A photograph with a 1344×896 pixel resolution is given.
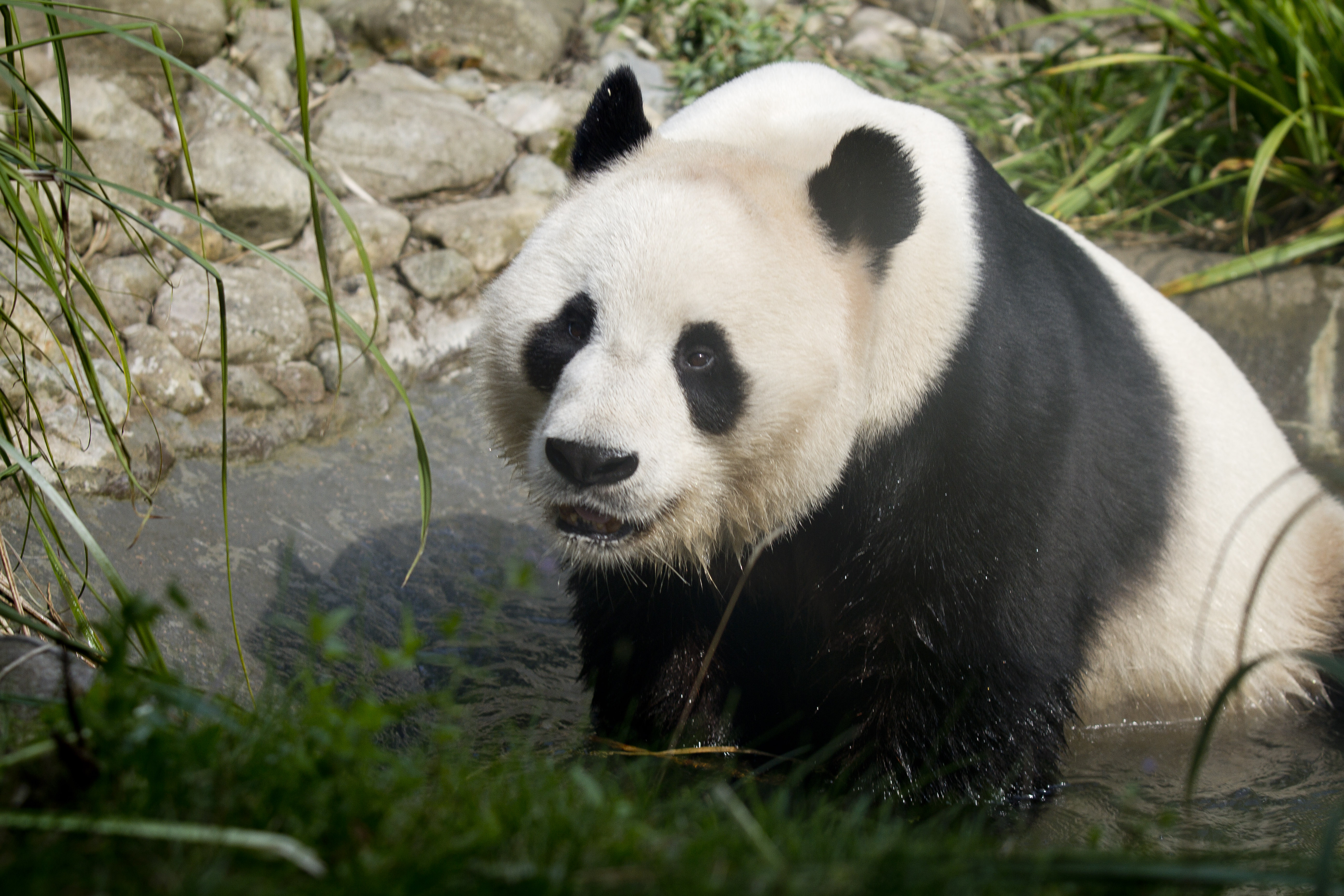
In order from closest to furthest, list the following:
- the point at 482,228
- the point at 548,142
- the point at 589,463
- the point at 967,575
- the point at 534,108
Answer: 1. the point at 589,463
2. the point at 967,575
3. the point at 482,228
4. the point at 548,142
5. the point at 534,108

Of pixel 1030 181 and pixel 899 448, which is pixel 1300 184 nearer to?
pixel 1030 181

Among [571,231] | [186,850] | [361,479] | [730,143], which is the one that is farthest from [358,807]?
[361,479]

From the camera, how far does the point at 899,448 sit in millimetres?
2527

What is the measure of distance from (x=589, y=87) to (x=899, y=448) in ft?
15.1

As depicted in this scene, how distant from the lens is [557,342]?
2420 millimetres

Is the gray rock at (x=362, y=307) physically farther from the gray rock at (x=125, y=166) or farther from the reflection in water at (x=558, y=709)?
the reflection in water at (x=558, y=709)

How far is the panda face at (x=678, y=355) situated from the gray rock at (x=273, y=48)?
3716 millimetres

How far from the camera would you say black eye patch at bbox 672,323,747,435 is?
7.58 ft

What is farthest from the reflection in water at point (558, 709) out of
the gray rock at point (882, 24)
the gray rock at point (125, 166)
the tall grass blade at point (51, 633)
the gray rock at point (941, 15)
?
the gray rock at point (941, 15)

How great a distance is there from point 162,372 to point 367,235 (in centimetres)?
140

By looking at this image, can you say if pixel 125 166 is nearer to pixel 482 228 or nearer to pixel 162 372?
pixel 162 372

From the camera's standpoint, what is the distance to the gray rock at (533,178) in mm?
5863

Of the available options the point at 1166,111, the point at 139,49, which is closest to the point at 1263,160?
the point at 1166,111

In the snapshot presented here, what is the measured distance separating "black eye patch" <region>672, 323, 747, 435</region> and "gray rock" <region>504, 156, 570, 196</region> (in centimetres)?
372
